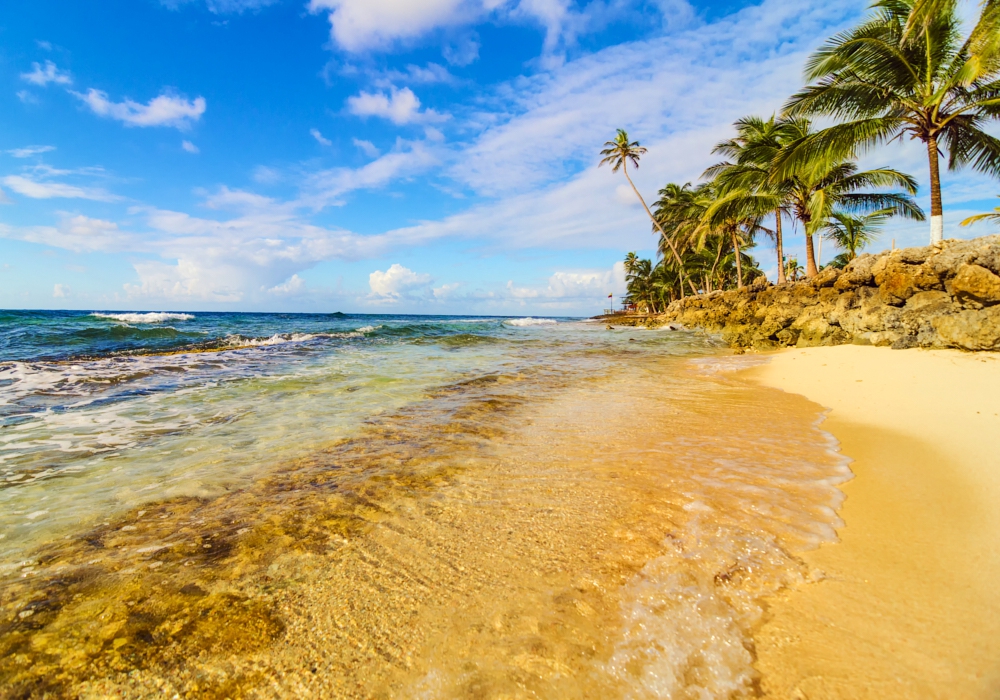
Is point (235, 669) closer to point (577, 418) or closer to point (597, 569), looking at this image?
point (597, 569)

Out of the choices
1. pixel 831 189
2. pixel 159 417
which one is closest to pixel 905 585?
pixel 159 417

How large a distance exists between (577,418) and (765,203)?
2226 centimetres

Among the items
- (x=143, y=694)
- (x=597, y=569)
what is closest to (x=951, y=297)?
(x=597, y=569)

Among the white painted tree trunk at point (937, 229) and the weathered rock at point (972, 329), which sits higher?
the white painted tree trunk at point (937, 229)

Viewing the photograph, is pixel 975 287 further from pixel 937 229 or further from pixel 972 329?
pixel 937 229

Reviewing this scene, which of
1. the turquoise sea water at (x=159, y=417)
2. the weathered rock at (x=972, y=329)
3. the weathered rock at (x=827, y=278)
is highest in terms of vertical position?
the weathered rock at (x=827, y=278)

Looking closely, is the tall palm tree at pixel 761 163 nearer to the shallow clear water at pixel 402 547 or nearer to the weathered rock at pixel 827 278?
the weathered rock at pixel 827 278

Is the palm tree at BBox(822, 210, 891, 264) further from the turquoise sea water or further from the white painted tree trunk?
the turquoise sea water

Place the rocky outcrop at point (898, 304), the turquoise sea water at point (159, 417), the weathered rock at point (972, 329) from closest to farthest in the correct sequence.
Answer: the turquoise sea water at point (159, 417) → the weathered rock at point (972, 329) → the rocky outcrop at point (898, 304)

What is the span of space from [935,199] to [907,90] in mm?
4068

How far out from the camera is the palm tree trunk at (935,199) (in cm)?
1104

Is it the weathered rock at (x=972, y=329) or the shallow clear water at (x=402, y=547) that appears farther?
the weathered rock at (x=972, y=329)

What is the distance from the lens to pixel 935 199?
36.9ft

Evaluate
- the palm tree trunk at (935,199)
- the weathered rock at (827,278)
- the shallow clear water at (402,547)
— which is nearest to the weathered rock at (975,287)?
the palm tree trunk at (935,199)
